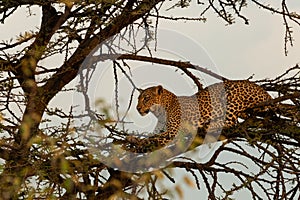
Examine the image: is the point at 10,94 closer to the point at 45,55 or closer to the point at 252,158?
the point at 45,55

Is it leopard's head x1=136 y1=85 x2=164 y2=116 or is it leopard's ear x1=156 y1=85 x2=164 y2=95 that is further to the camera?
leopard's ear x1=156 y1=85 x2=164 y2=95

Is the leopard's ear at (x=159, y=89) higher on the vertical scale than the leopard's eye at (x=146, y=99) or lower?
higher

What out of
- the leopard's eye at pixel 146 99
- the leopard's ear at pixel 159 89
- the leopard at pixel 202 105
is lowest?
the leopard at pixel 202 105

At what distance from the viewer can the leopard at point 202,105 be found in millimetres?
2988

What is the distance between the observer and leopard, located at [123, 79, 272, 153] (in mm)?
2988

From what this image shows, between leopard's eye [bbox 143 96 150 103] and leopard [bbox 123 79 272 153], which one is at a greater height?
leopard's eye [bbox 143 96 150 103]

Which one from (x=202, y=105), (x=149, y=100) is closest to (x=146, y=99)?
(x=149, y=100)

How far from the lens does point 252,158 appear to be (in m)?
2.74

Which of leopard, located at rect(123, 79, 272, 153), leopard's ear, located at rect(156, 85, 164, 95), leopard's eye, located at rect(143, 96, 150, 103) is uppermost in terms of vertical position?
leopard's ear, located at rect(156, 85, 164, 95)

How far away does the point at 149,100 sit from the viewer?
3129mm

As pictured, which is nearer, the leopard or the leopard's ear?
the leopard

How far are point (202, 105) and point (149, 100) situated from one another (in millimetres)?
235

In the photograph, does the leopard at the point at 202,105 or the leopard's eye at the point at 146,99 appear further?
the leopard's eye at the point at 146,99

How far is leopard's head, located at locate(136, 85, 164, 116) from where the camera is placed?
3063 mm
